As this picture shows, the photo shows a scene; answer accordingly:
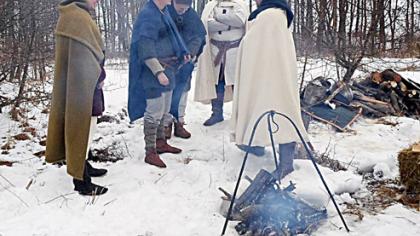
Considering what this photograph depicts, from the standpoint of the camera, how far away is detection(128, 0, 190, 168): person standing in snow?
4285mm

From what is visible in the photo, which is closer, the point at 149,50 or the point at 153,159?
the point at 149,50

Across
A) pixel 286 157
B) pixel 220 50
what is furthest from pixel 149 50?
pixel 220 50

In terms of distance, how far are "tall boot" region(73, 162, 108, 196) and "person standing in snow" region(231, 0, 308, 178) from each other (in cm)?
134

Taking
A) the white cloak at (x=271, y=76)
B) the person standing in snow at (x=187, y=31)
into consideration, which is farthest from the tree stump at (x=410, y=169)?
the person standing in snow at (x=187, y=31)

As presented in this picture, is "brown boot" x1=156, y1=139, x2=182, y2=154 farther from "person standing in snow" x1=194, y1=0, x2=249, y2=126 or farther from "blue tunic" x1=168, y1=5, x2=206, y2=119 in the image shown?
"person standing in snow" x1=194, y1=0, x2=249, y2=126

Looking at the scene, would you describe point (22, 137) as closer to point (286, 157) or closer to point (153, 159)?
point (153, 159)

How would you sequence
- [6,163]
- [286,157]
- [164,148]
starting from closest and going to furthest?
[286,157] → [6,163] → [164,148]

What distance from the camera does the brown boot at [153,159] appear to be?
4.46 meters

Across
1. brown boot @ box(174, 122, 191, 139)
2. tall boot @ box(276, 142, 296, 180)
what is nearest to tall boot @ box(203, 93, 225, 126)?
brown boot @ box(174, 122, 191, 139)

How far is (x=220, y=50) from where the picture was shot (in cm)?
593

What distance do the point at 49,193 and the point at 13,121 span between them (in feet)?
9.84

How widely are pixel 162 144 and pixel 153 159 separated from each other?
489 mm

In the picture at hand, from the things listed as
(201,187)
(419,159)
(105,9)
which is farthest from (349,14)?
(105,9)

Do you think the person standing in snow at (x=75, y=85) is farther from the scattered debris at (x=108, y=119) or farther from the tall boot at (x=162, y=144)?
the scattered debris at (x=108, y=119)
